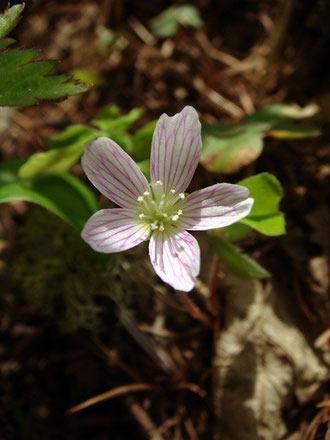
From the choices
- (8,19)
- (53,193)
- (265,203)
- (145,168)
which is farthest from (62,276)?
(8,19)

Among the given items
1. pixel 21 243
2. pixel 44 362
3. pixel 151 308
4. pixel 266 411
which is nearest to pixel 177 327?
pixel 151 308

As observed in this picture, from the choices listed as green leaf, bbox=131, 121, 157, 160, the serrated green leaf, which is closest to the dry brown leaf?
green leaf, bbox=131, 121, 157, 160

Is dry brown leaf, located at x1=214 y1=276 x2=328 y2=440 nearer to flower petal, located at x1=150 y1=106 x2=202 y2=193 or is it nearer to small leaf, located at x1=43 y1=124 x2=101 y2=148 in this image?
flower petal, located at x1=150 y1=106 x2=202 y2=193

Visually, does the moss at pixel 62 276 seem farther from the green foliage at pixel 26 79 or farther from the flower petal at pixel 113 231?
the green foliage at pixel 26 79

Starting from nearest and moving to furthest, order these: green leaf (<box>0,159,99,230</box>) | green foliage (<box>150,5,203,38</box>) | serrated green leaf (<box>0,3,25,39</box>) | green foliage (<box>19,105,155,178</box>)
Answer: serrated green leaf (<box>0,3,25,39</box>) → green leaf (<box>0,159,99,230</box>) → green foliage (<box>19,105,155,178</box>) → green foliage (<box>150,5,203,38</box>)

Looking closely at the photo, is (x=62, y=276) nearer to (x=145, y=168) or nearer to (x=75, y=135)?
(x=75, y=135)

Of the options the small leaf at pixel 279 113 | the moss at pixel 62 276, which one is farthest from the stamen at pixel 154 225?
the small leaf at pixel 279 113
